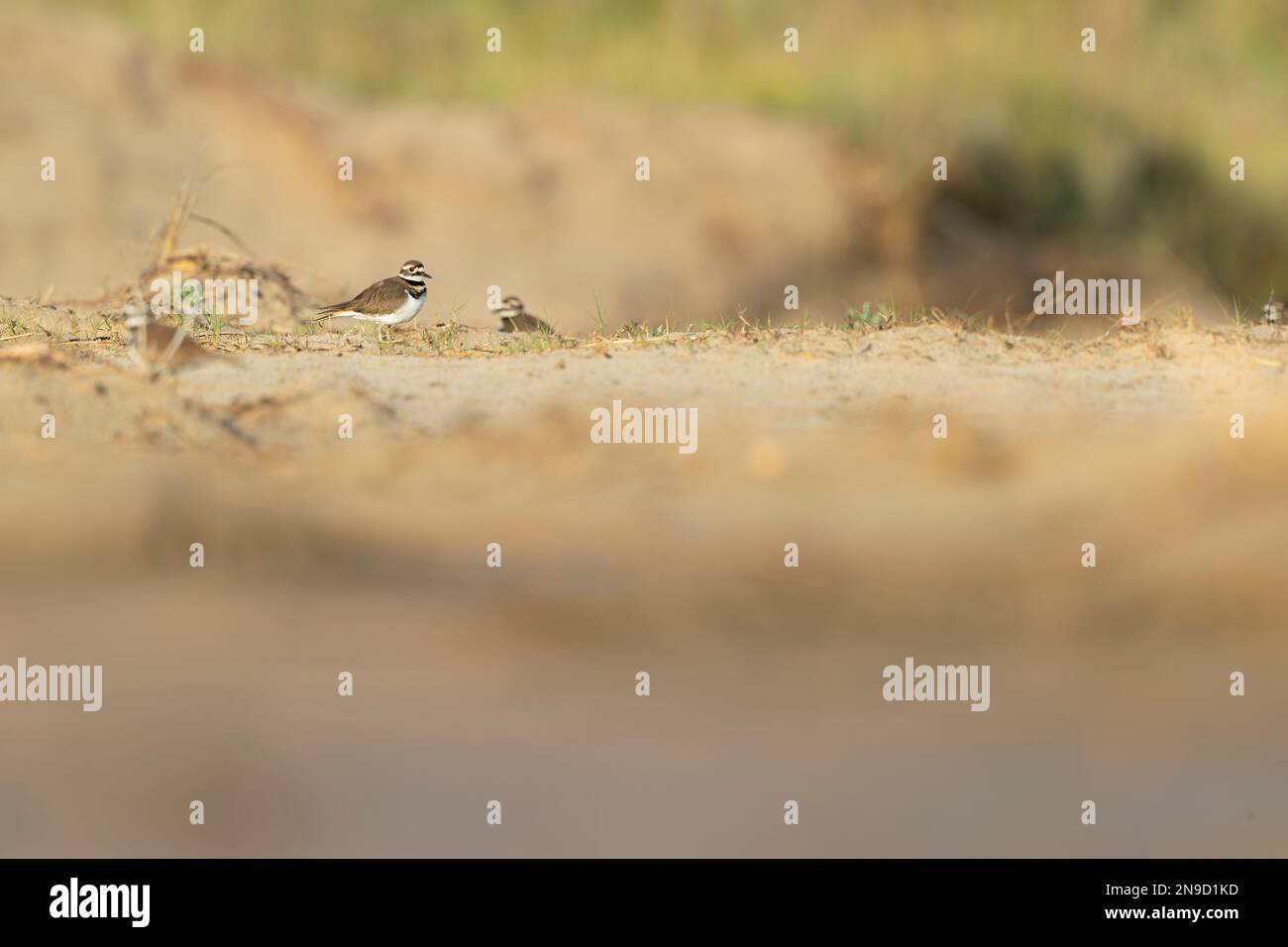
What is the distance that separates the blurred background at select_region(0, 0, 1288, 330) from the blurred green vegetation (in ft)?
0.08

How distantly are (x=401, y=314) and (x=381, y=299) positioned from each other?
0.38 feet

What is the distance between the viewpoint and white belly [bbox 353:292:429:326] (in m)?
7.34

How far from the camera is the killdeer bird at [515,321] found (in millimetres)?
7766

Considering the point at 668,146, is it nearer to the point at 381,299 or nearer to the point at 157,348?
the point at 381,299

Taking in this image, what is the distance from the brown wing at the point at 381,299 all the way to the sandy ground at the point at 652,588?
26.9 inches

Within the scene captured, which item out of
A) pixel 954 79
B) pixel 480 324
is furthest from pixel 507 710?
pixel 954 79

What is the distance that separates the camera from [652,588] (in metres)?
5.10

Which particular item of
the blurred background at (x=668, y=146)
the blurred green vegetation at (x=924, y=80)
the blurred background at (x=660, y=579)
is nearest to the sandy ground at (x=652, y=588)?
the blurred background at (x=660, y=579)

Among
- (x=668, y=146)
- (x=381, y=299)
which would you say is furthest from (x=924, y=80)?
(x=381, y=299)

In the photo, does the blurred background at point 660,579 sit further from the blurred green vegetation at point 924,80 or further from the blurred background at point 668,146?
the blurred green vegetation at point 924,80

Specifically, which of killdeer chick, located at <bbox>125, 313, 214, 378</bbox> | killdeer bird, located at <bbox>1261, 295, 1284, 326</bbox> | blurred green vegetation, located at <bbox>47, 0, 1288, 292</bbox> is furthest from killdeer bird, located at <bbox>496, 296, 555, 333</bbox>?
blurred green vegetation, located at <bbox>47, 0, 1288, 292</bbox>

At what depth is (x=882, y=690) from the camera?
15.4 feet

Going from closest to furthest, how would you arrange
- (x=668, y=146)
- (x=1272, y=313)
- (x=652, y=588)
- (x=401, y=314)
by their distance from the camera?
(x=652, y=588) < (x=401, y=314) < (x=1272, y=313) < (x=668, y=146)

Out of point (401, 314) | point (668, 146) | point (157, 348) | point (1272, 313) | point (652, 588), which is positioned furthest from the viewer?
point (668, 146)
